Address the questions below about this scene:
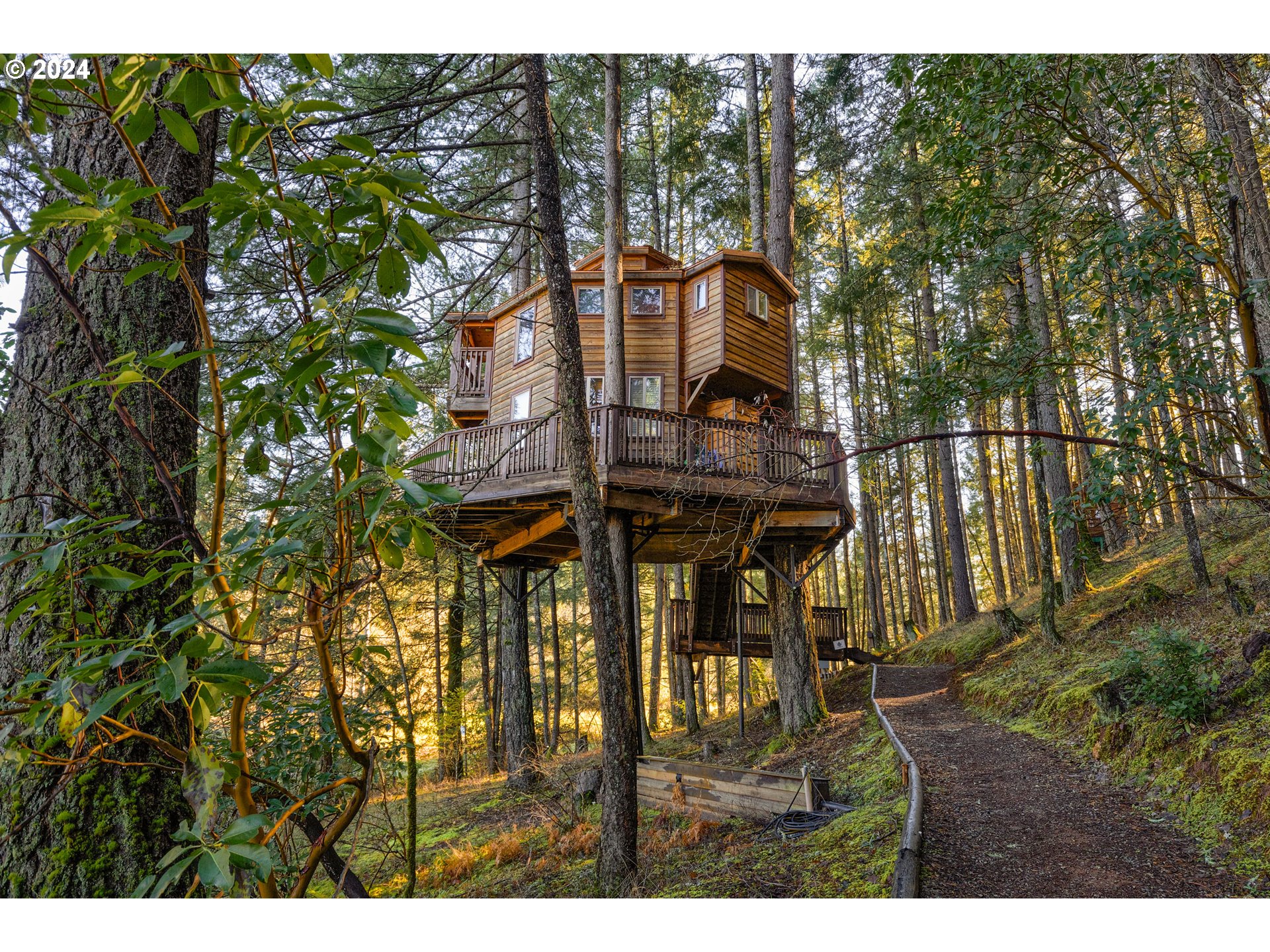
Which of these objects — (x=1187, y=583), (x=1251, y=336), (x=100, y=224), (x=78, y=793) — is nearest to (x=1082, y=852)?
(x=1251, y=336)

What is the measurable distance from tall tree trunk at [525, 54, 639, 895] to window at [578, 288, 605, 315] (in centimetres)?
949

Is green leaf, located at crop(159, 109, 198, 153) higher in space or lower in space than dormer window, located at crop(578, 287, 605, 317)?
lower

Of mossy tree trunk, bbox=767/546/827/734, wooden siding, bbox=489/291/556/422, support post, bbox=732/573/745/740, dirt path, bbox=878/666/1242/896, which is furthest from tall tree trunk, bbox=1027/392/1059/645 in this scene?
wooden siding, bbox=489/291/556/422

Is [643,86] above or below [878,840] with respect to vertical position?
above

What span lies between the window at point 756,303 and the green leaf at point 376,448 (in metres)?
14.2

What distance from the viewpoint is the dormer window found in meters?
15.3

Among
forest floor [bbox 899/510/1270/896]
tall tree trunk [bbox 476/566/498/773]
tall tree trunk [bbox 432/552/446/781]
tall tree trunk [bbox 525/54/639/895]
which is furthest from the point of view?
tall tree trunk [bbox 476/566/498/773]

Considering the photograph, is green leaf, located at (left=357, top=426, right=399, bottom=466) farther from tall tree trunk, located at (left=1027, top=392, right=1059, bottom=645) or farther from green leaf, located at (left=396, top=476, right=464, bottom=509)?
tall tree trunk, located at (left=1027, top=392, right=1059, bottom=645)

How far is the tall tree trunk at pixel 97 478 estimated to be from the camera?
1.81 metres

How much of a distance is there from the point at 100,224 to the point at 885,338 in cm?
2586

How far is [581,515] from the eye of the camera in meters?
5.63

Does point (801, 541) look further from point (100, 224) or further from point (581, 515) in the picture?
point (100, 224)

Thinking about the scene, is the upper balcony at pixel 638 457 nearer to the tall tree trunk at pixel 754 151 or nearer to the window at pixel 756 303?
the window at pixel 756 303

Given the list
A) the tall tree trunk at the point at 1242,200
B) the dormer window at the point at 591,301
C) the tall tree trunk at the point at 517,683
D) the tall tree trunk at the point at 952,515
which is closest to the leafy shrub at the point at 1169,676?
the tall tree trunk at the point at 1242,200
